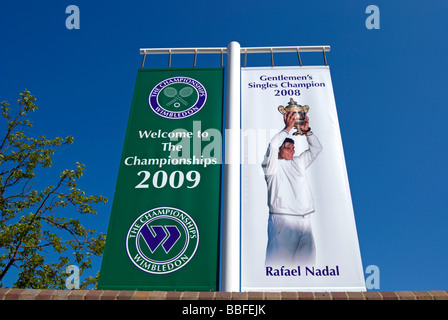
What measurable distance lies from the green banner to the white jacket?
2.58 ft

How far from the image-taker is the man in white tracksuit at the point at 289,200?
17.2 feet

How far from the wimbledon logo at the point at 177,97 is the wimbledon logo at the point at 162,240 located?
1.77 metres

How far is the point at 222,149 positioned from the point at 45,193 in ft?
22.6

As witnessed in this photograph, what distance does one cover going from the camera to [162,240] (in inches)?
208

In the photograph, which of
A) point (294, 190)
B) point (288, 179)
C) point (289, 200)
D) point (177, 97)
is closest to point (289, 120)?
point (288, 179)

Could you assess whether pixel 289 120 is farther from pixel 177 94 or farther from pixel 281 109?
pixel 177 94

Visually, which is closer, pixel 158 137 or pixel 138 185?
pixel 138 185

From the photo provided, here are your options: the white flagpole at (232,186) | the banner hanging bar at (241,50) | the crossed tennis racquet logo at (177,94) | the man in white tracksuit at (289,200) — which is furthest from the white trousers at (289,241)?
the banner hanging bar at (241,50)

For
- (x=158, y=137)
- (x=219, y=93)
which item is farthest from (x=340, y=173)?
(x=158, y=137)

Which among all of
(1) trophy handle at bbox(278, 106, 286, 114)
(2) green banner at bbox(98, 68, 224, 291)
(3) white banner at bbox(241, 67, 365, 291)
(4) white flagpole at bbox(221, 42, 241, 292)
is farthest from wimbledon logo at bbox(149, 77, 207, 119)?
(1) trophy handle at bbox(278, 106, 286, 114)
